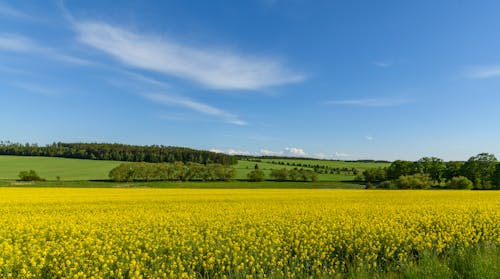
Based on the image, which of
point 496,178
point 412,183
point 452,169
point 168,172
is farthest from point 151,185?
point 496,178

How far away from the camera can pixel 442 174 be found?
3012 inches

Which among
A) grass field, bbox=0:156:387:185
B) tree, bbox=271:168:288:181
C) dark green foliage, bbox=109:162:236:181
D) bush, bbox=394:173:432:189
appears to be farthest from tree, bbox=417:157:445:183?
dark green foliage, bbox=109:162:236:181

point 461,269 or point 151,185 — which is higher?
point 461,269

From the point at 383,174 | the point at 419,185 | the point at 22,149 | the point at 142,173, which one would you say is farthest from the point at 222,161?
the point at 22,149

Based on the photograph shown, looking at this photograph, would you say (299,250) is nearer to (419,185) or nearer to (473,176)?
(419,185)

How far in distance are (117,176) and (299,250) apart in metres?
77.3

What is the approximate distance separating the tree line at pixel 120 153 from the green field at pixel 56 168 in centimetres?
1276

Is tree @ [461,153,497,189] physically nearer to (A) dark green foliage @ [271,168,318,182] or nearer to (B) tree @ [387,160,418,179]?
(B) tree @ [387,160,418,179]

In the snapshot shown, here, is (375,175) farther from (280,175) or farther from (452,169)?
(280,175)

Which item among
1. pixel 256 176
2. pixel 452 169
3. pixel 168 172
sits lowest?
pixel 256 176

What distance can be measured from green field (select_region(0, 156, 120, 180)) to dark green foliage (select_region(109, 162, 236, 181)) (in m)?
8.00

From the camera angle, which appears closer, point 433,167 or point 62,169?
point 433,167

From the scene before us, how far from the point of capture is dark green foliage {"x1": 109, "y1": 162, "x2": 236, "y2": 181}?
3081 inches

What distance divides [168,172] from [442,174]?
72.8m
